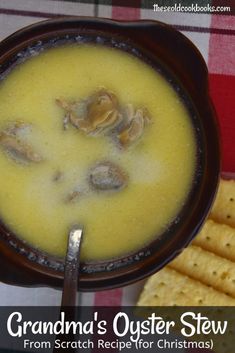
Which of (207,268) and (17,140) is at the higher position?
(17,140)

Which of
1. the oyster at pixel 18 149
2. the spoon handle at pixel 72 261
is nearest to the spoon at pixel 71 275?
the spoon handle at pixel 72 261

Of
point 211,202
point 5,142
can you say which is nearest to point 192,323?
point 211,202

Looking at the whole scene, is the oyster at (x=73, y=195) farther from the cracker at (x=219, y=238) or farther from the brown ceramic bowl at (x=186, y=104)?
the cracker at (x=219, y=238)

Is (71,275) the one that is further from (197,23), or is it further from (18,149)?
(197,23)

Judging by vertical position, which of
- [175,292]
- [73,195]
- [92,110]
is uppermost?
[92,110]

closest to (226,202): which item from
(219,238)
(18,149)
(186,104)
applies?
(219,238)

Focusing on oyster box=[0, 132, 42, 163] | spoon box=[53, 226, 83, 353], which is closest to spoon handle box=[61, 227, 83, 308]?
spoon box=[53, 226, 83, 353]

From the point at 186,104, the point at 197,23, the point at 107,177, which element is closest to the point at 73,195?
the point at 107,177
